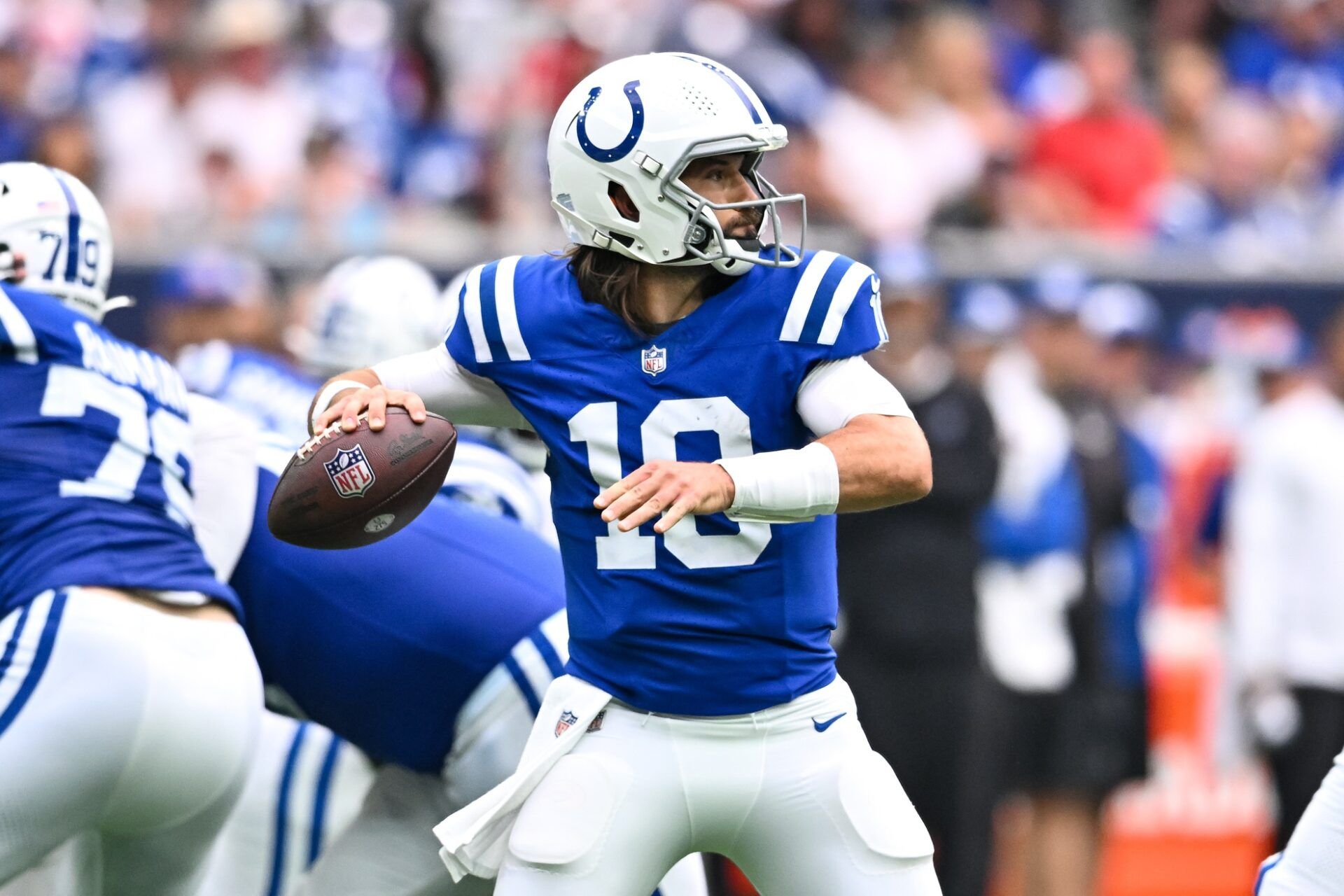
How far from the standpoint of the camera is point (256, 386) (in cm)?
520

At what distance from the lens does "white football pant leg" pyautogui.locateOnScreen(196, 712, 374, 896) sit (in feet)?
15.6

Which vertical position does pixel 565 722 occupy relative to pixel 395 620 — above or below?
above

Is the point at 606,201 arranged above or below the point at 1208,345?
above

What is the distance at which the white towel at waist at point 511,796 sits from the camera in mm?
3223

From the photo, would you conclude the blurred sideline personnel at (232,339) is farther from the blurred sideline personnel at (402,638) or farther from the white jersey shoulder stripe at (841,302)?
the white jersey shoulder stripe at (841,302)

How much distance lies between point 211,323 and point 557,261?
11.1 ft

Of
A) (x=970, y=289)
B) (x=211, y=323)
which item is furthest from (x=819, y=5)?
(x=211, y=323)

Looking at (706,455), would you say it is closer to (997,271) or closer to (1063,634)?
(1063,634)

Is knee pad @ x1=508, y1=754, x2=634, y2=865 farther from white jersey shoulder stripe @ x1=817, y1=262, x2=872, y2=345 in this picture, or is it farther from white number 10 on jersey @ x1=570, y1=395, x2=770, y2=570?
white jersey shoulder stripe @ x1=817, y1=262, x2=872, y2=345

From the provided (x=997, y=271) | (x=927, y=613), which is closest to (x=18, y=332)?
(x=927, y=613)

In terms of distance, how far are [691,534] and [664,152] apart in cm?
61

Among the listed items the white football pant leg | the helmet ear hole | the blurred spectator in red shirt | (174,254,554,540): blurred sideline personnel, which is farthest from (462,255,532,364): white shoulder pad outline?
the blurred spectator in red shirt

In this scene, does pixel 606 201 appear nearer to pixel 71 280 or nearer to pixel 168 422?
pixel 168 422

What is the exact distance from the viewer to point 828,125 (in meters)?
9.70
